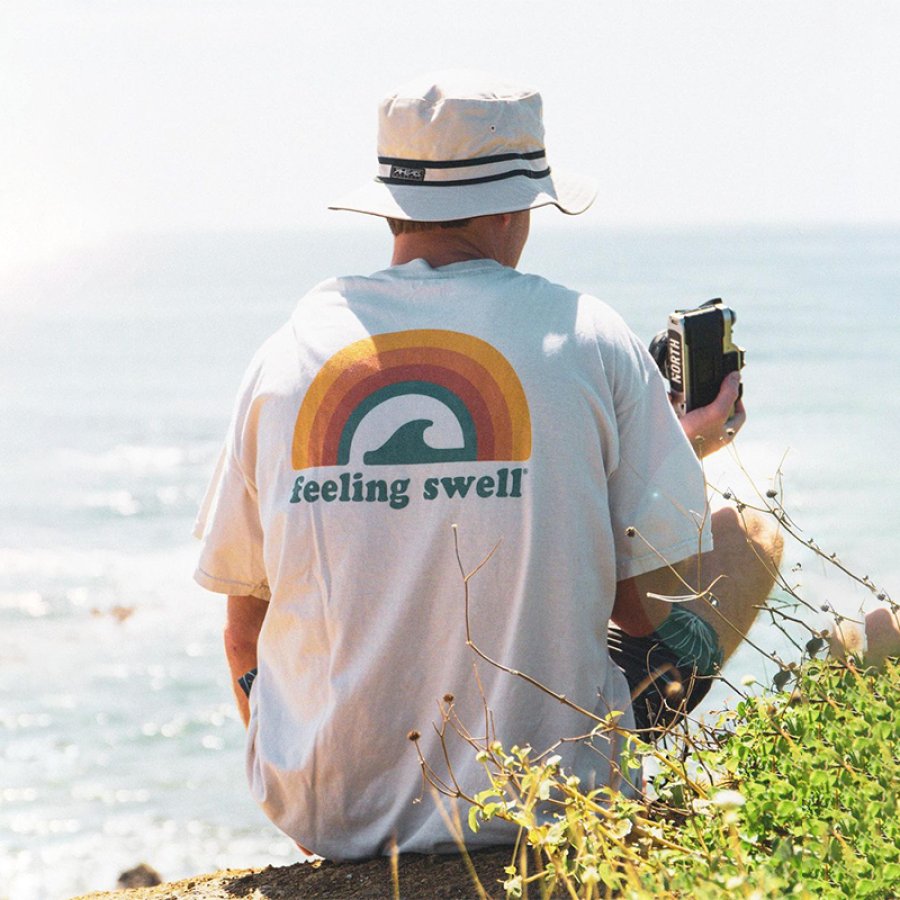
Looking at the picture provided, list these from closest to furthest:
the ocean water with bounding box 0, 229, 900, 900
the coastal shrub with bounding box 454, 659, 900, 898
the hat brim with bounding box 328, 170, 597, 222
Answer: the coastal shrub with bounding box 454, 659, 900, 898 → the hat brim with bounding box 328, 170, 597, 222 → the ocean water with bounding box 0, 229, 900, 900

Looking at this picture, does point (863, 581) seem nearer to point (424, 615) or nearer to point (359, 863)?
point (424, 615)

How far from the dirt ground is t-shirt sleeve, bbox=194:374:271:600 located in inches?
23.1

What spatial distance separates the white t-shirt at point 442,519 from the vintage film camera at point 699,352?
434 mm

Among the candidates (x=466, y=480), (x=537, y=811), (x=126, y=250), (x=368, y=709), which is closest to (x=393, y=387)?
(x=466, y=480)

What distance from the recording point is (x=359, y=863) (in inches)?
106

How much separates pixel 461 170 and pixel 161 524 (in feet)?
49.2

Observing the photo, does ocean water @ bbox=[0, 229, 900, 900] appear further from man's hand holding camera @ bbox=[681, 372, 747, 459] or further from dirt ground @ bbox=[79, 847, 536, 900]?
dirt ground @ bbox=[79, 847, 536, 900]

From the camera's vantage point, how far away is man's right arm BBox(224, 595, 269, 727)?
2961 millimetres

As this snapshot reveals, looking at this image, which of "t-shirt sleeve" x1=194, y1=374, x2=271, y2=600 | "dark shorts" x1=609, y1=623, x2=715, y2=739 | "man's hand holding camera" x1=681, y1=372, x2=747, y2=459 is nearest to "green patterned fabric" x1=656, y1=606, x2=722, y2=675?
"dark shorts" x1=609, y1=623, x2=715, y2=739

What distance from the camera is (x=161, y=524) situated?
56.5 feet

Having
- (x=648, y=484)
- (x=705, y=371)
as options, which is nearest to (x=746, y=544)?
(x=705, y=371)

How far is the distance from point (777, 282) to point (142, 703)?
118ft

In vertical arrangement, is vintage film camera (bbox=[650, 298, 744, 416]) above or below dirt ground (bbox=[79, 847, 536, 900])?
above

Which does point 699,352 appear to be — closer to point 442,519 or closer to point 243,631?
point 442,519
